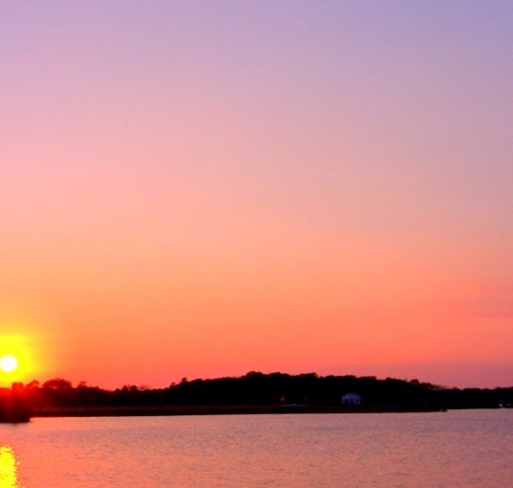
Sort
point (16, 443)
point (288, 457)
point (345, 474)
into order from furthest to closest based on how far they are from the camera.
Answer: point (16, 443) → point (288, 457) → point (345, 474)

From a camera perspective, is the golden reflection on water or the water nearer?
the golden reflection on water

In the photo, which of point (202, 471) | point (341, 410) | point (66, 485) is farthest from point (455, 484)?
point (341, 410)

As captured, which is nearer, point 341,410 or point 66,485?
point 66,485

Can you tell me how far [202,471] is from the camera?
62.3 meters

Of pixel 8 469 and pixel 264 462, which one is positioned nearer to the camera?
pixel 8 469

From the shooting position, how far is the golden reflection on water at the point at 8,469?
55469mm

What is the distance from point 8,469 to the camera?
2608 inches

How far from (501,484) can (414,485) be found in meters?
4.68

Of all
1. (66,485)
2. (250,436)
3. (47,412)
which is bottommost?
(66,485)

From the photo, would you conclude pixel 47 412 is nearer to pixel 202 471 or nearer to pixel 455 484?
pixel 202 471

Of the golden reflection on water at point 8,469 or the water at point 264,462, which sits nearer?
the golden reflection on water at point 8,469

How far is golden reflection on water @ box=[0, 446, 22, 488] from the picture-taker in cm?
5547

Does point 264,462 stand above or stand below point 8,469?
above

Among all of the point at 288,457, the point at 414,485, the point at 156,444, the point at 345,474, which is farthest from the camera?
the point at 156,444
